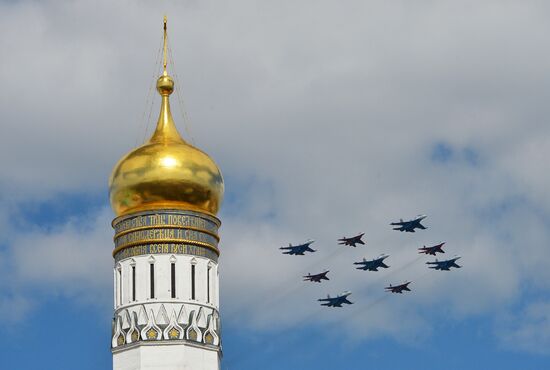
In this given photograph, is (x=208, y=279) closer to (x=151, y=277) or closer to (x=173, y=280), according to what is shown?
(x=173, y=280)

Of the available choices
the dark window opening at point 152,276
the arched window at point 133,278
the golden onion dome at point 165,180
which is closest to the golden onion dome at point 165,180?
the golden onion dome at point 165,180

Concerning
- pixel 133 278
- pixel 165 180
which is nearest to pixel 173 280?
pixel 133 278

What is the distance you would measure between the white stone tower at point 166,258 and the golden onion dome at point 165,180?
1.3 inches

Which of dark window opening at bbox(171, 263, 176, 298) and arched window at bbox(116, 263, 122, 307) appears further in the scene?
arched window at bbox(116, 263, 122, 307)

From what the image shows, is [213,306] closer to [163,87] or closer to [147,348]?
[147,348]

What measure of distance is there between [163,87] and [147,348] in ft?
30.9

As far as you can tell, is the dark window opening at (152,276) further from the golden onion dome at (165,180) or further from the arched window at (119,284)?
the golden onion dome at (165,180)

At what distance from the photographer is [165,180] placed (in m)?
65.4

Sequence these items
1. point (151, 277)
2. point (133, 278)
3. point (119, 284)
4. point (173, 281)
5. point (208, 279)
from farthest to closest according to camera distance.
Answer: point (208, 279) < point (119, 284) < point (133, 278) < point (151, 277) < point (173, 281)

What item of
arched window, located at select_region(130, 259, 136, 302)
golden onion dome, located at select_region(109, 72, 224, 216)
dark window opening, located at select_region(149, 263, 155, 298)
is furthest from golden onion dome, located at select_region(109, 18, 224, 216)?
dark window opening, located at select_region(149, 263, 155, 298)

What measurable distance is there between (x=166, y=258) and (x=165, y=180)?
2.57 metres

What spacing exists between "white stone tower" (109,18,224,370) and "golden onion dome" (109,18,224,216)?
0.11 feet

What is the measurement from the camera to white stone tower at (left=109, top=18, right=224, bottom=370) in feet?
209

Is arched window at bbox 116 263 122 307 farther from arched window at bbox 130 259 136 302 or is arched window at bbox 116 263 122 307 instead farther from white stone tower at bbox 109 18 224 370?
arched window at bbox 130 259 136 302
